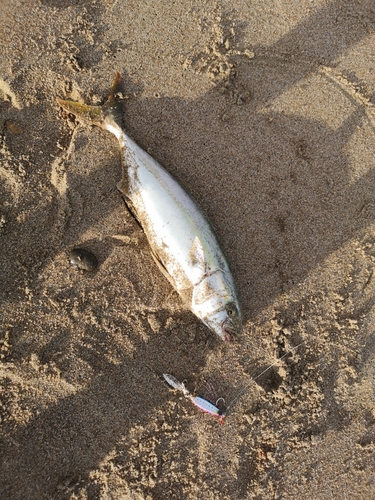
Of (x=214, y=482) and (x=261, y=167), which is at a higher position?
(x=261, y=167)

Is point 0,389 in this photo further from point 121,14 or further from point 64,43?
point 121,14

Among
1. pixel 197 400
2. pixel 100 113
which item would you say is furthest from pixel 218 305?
pixel 100 113

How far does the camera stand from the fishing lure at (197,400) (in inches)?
129

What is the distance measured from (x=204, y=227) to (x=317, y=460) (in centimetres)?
239

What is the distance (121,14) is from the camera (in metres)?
3.48

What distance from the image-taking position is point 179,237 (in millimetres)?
3166

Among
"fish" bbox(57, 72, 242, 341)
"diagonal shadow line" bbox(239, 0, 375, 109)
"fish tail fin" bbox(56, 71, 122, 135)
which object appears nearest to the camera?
"fish" bbox(57, 72, 242, 341)

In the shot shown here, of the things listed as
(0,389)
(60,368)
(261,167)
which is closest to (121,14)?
(261,167)

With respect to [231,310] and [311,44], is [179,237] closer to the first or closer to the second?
[231,310]

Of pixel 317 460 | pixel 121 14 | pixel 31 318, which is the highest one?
pixel 121 14

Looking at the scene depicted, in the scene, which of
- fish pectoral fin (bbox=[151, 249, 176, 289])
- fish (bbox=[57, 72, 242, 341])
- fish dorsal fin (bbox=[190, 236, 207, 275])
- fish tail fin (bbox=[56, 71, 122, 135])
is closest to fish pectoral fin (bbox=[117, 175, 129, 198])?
fish (bbox=[57, 72, 242, 341])

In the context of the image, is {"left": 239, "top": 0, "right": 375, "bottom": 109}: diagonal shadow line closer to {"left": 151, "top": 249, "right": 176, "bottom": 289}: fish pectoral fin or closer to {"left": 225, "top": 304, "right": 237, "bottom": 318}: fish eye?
{"left": 151, "top": 249, "right": 176, "bottom": 289}: fish pectoral fin

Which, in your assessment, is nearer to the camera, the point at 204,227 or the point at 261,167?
the point at 204,227

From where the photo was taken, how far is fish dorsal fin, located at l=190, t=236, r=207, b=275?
3.17 m
